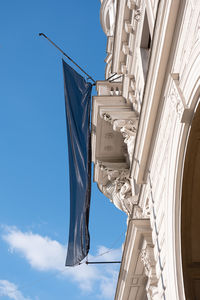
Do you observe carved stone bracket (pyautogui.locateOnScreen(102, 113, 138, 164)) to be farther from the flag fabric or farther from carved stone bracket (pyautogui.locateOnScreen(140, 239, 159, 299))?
carved stone bracket (pyautogui.locateOnScreen(140, 239, 159, 299))

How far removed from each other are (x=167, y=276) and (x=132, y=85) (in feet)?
28.4

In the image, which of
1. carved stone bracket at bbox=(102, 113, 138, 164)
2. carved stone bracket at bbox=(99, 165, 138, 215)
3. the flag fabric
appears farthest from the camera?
carved stone bracket at bbox=(99, 165, 138, 215)

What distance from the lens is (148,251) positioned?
11555mm

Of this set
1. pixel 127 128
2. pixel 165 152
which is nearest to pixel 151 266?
pixel 165 152

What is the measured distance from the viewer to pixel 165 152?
9562 mm

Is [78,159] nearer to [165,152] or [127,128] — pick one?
[127,128]

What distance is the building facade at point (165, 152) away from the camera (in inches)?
316

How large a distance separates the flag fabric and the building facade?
61.1 inches

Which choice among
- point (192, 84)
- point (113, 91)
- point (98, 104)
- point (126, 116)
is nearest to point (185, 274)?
point (192, 84)

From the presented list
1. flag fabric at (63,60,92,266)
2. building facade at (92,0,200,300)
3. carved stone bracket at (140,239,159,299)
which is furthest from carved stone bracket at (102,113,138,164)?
carved stone bracket at (140,239,159,299)

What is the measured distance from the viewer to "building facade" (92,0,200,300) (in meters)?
8.03

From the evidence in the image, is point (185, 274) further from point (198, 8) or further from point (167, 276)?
point (198, 8)

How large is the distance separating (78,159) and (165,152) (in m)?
3.69

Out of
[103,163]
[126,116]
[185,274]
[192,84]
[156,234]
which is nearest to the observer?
[192,84]
